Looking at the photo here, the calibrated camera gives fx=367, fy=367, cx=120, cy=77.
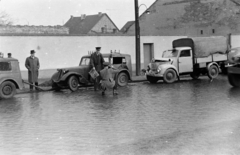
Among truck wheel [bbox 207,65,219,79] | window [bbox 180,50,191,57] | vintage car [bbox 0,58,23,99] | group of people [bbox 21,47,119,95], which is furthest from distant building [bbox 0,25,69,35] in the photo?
vintage car [bbox 0,58,23,99]

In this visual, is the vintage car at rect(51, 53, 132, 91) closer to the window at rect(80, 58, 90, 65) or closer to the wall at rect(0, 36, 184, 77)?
the window at rect(80, 58, 90, 65)

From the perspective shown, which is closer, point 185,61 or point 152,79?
point 152,79

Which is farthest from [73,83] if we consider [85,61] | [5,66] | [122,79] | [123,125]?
[123,125]

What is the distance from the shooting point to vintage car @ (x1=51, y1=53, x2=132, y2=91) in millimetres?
15203

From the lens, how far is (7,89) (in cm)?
1354

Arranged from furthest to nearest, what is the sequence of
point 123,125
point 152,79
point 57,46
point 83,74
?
1. point 57,46
2. point 152,79
3. point 83,74
4. point 123,125

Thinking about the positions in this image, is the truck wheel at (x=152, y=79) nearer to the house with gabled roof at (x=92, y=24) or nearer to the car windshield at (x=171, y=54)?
the car windshield at (x=171, y=54)

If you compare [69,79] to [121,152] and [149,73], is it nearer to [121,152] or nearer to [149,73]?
[149,73]

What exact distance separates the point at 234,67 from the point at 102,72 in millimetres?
5114

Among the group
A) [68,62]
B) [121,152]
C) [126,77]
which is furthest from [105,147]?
[68,62]

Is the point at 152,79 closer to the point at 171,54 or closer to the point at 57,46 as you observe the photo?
the point at 171,54

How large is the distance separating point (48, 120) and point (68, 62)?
13.9m

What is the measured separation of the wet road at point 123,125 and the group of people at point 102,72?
1.14m

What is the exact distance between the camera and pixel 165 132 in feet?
23.1
